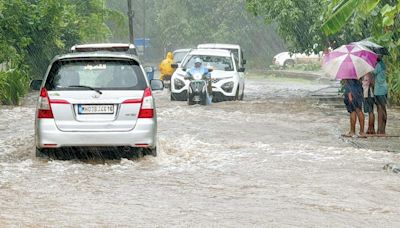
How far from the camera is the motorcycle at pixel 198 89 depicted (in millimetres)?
22750

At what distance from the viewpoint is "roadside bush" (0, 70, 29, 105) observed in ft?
76.3

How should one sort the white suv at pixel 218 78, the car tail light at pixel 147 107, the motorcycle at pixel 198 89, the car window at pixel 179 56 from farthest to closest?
the car window at pixel 179 56 < the white suv at pixel 218 78 < the motorcycle at pixel 198 89 < the car tail light at pixel 147 107

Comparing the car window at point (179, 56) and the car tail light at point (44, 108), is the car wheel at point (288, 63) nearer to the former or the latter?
the car window at point (179, 56)

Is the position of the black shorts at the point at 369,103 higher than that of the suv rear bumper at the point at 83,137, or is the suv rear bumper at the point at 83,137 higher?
the suv rear bumper at the point at 83,137

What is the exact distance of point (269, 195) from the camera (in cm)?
945

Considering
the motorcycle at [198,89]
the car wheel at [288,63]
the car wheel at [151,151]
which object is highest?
the car wheel at [151,151]

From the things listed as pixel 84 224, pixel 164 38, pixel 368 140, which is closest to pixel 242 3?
pixel 164 38

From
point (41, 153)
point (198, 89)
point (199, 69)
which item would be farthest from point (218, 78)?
point (41, 153)

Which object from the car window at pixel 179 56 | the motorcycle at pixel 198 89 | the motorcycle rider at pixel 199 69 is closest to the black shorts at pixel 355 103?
the motorcycle at pixel 198 89

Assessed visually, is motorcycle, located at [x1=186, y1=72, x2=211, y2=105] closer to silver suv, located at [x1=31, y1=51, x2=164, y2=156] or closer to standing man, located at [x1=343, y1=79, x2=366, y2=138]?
standing man, located at [x1=343, y1=79, x2=366, y2=138]

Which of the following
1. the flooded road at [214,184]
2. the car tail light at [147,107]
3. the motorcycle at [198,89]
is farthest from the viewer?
the motorcycle at [198,89]

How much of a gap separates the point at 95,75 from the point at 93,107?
A: 49 cm

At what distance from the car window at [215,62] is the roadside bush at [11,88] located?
4913 mm

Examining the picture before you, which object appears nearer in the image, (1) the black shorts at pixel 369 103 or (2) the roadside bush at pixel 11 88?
(1) the black shorts at pixel 369 103
